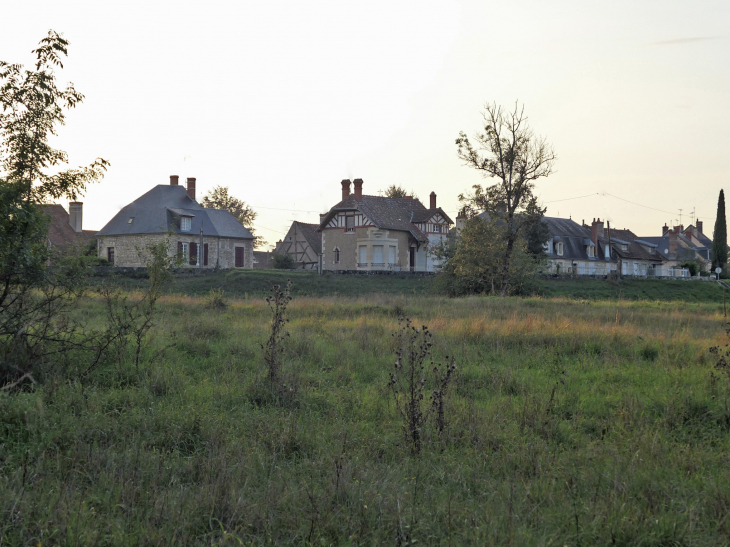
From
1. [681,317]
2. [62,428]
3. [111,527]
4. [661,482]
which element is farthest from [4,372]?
[681,317]

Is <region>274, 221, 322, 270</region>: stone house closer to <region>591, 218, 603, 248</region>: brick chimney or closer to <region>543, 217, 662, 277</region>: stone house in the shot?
<region>543, 217, 662, 277</region>: stone house

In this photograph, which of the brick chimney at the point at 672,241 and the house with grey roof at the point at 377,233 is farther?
the brick chimney at the point at 672,241

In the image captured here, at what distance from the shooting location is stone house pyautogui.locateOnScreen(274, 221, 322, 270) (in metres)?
61.9

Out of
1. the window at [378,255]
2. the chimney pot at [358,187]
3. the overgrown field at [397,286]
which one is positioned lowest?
the overgrown field at [397,286]

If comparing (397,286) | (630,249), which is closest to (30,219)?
(397,286)

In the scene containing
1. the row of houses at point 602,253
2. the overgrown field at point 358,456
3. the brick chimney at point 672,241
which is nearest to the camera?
the overgrown field at point 358,456

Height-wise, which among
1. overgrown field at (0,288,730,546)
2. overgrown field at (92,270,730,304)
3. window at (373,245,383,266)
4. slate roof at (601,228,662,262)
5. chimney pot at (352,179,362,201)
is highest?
chimney pot at (352,179,362,201)

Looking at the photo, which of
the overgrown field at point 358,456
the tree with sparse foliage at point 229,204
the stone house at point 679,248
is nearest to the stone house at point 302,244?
the tree with sparse foliage at point 229,204

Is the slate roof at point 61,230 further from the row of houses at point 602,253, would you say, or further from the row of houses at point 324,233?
the row of houses at point 602,253

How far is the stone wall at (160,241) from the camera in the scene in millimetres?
44925

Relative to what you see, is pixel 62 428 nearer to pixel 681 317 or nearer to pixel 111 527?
pixel 111 527

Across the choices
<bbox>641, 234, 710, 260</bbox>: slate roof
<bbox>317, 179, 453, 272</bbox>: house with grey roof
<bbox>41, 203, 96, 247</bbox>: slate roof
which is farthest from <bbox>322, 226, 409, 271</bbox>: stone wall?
<bbox>641, 234, 710, 260</bbox>: slate roof

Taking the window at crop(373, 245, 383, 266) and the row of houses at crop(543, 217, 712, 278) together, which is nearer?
the window at crop(373, 245, 383, 266)

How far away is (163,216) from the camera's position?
4591 cm
